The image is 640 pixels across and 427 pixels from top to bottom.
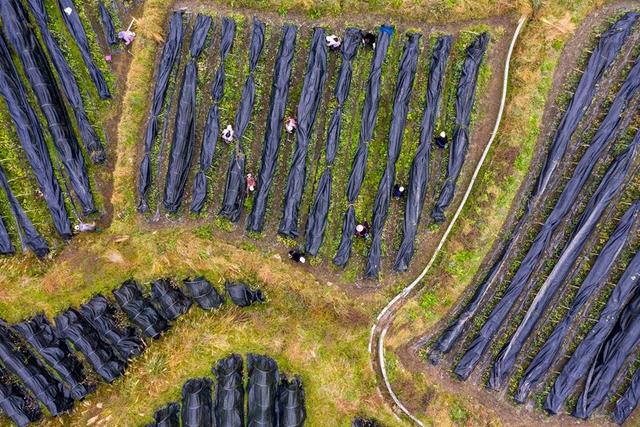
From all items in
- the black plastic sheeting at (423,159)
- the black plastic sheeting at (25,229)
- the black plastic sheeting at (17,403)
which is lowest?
the black plastic sheeting at (17,403)

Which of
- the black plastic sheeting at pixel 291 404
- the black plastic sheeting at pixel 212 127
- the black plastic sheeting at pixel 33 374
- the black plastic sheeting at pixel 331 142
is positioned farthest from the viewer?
the black plastic sheeting at pixel 212 127

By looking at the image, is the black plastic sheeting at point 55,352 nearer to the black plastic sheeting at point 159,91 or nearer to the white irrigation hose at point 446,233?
the black plastic sheeting at point 159,91

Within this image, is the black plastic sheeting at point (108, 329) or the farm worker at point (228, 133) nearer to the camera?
the black plastic sheeting at point (108, 329)

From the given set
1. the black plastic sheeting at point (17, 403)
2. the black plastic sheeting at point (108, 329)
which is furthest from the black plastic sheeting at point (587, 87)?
the black plastic sheeting at point (17, 403)

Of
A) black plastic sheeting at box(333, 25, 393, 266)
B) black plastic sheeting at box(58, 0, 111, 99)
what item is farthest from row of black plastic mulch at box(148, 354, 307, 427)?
black plastic sheeting at box(58, 0, 111, 99)

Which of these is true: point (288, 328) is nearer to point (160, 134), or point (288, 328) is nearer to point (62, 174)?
point (160, 134)

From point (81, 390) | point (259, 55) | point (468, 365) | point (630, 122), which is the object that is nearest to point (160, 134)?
point (259, 55)
